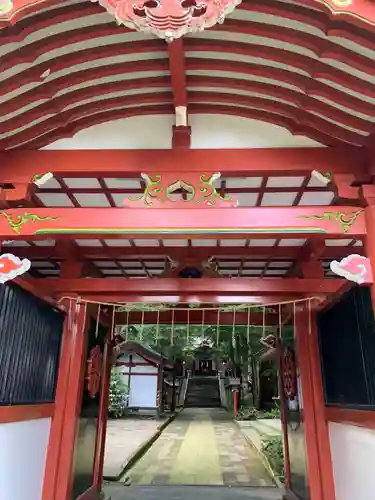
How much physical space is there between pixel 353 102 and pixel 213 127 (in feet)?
4.22

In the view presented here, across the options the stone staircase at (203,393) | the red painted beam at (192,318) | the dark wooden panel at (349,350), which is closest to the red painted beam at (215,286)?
the dark wooden panel at (349,350)

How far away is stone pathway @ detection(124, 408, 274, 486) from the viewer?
29.3ft

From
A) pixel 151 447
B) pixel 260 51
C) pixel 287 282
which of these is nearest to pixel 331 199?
pixel 287 282

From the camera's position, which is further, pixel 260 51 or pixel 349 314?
pixel 349 314

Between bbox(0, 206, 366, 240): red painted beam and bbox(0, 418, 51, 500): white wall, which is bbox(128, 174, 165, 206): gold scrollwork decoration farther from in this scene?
bbox(0, 418, 51, 500): white wall

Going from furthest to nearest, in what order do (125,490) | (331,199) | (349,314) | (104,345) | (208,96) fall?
(125,490) → (104,345) → (331,199) → (349,314) → (208,96)

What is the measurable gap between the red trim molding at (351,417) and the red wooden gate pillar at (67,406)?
320 cm

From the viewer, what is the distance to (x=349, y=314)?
4488mm

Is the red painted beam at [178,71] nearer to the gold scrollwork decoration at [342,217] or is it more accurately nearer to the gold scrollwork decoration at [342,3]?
the gold scrollwork decoration at [342,3]

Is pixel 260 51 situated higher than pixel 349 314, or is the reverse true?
pixel 260 51

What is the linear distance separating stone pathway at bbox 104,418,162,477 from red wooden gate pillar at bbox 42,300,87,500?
12.8ft

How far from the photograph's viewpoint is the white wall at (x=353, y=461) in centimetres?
389

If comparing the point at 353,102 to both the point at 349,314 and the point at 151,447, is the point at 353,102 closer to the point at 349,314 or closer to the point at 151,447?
the point at 349,314

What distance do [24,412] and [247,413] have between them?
2016cm
